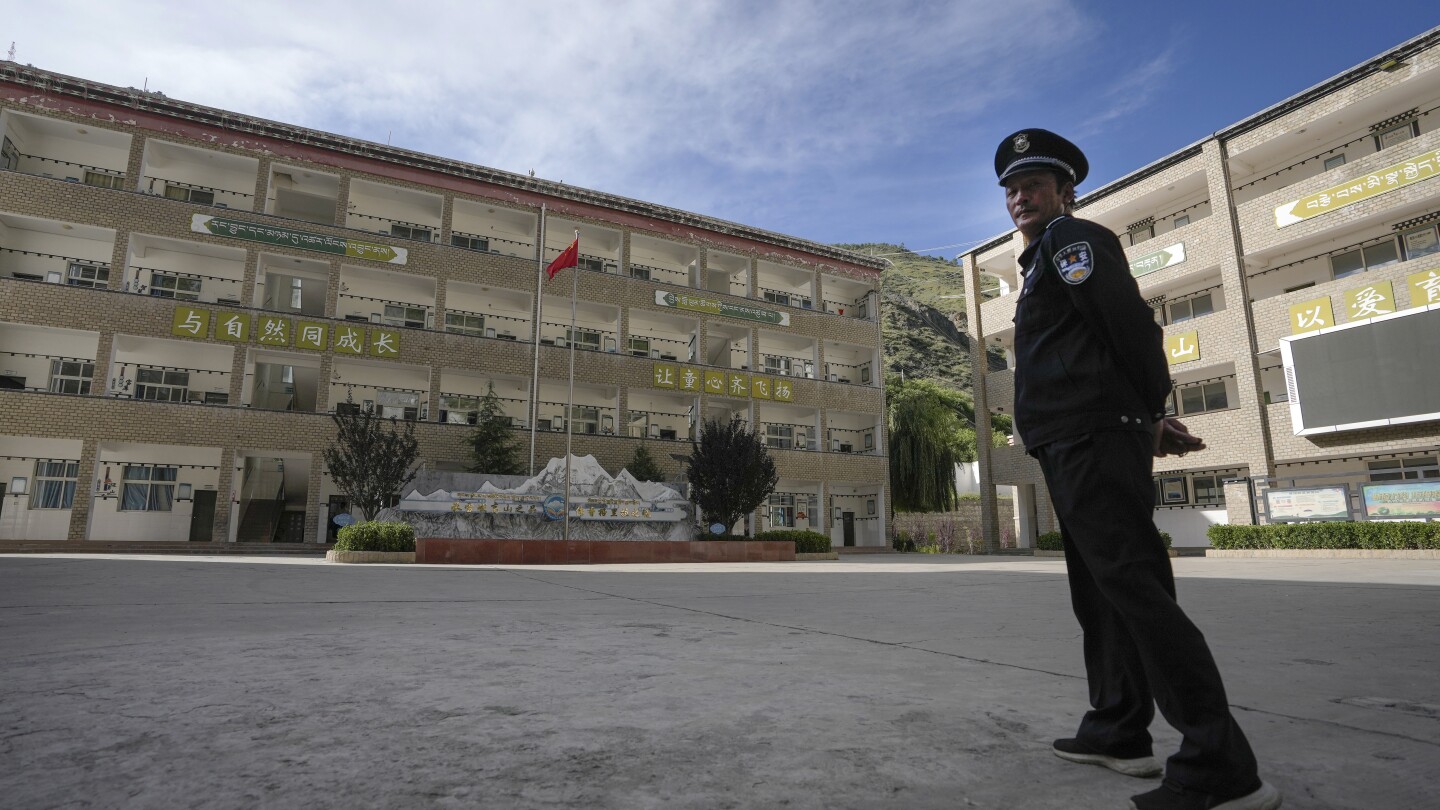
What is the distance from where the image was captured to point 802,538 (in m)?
23.8

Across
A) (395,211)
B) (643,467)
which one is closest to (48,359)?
(395,211)

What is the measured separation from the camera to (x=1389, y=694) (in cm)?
246

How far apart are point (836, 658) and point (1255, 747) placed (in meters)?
1.59

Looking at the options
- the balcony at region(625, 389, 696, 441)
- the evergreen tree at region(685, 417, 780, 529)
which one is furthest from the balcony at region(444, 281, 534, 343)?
the evergreen tree at region(685, 417, 780, 529)

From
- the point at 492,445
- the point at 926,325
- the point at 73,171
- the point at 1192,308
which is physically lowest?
the point at 492,445

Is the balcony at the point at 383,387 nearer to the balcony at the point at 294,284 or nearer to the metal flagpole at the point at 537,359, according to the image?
the balcony at the point at 294,284

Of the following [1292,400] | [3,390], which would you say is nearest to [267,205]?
[3,390]

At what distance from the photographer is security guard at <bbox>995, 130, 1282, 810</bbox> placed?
1.51 m

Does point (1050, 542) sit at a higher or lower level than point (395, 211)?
lower

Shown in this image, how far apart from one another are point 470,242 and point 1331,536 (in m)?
29.6

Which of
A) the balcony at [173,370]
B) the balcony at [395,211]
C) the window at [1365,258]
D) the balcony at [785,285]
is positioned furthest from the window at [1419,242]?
the balcony at [173,370]

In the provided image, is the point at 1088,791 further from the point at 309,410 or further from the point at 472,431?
the point at 309,410

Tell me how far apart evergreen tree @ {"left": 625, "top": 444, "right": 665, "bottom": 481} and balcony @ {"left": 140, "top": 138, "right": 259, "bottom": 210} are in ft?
54.0

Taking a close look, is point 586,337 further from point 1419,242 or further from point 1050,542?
point 1419,242
